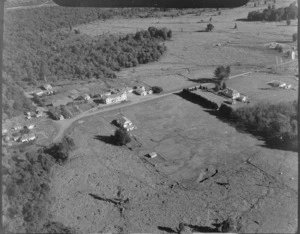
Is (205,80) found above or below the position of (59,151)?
above

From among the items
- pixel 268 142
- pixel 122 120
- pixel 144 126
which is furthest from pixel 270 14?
pixel 122 120

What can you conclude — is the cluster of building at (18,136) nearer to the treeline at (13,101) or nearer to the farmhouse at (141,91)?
the treeline at (13,101)

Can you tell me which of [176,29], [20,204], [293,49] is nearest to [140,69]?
[176,29]

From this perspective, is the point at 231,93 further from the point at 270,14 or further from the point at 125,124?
the point at 270,14

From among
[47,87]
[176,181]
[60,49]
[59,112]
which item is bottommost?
[176,181]

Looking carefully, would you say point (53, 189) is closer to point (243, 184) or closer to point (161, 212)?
point (161, 212)

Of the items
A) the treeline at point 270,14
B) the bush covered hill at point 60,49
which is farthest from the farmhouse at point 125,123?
the treeline at point 270,14

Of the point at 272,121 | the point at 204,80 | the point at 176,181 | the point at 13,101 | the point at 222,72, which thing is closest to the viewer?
the point at 176,181

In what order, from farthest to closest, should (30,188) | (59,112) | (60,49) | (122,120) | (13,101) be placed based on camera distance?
(60,49) → (59,112) → (122,120) → (13,101) → (30,188)

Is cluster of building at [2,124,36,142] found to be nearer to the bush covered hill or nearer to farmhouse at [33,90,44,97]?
the bush covered hill
